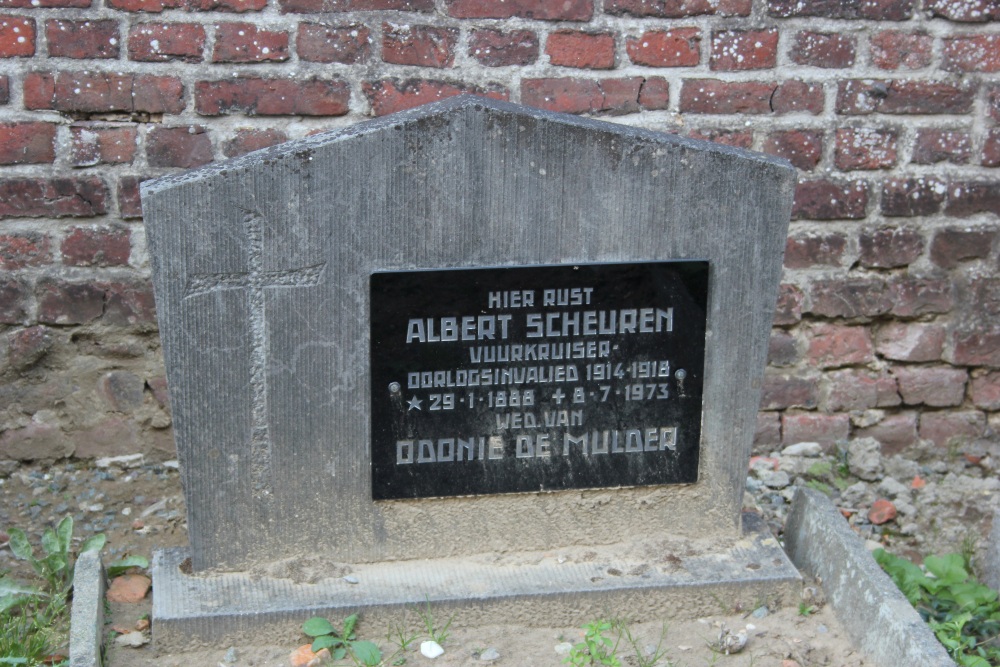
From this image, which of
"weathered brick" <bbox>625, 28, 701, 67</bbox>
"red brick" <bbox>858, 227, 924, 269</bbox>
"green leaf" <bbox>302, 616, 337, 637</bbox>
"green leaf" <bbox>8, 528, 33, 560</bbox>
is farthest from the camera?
"red brick" <bbox>858, 227, 924, 269</bbox>

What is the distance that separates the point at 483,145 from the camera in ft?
7.52

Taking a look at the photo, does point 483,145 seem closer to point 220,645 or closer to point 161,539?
point 220,645

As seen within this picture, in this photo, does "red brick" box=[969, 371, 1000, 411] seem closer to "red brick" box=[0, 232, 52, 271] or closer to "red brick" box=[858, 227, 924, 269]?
"red brick" box=[858, 227, 924, 269]

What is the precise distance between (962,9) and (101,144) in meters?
2.42

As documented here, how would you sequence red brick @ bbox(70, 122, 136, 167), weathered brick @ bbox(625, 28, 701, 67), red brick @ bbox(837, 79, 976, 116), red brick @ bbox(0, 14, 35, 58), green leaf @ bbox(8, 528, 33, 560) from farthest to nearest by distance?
1. red brick @ bbox(837, 79, 976, 116)
2. weathered brick @ bbox(625, 28, 701, 67)
3. red brick @ bbox(70, 122, 136, 167)
4. red brick @ bbox(0, 14, 35, 58)
5. green leaf @ bbox(8, 528, 33, 560)

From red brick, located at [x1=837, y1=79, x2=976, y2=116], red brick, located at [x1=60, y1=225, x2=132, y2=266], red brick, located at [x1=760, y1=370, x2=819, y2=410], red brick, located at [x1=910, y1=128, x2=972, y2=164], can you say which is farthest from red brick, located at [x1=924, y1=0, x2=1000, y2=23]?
red brick, located at [x1=60, y1=225, x2=132, y2=266]

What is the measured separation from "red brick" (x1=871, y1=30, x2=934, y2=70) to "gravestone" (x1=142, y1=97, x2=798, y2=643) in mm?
1080

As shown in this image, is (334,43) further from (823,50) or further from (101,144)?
(823,50)

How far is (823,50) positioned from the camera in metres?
3.26

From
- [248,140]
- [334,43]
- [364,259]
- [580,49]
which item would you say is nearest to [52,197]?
[248,140]

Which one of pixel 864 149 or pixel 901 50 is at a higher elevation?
pixel 901 50

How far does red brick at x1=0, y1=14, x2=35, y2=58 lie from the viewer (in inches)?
117

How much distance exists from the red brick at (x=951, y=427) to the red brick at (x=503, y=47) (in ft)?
5.48

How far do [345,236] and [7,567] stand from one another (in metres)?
1.32
